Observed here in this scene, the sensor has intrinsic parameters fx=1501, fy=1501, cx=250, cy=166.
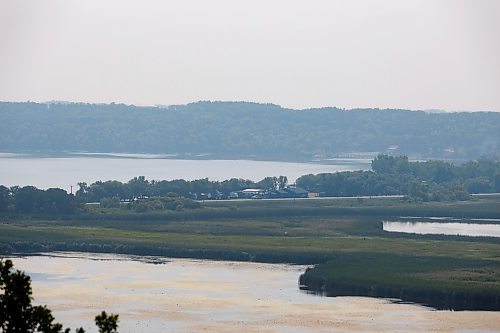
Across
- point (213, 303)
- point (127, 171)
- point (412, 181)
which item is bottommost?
point (213, 303)

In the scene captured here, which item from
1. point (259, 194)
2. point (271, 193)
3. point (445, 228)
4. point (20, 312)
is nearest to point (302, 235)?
point (445, 228)

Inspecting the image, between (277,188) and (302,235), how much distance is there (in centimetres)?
3369

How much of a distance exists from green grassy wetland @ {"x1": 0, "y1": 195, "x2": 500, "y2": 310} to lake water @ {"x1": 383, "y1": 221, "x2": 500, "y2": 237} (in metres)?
1.54

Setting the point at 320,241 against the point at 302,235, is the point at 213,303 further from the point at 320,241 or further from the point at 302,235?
the point at 302,235

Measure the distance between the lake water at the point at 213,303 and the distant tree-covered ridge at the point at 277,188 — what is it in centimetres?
2208

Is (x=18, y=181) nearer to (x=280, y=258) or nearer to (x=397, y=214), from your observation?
(x=397, y=214)

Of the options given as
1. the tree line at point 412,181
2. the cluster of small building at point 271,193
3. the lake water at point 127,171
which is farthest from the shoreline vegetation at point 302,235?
the lake water at point 127,171

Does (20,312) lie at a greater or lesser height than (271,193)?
lesser

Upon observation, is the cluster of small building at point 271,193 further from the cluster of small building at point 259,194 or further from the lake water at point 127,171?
the lake water at point 127,171

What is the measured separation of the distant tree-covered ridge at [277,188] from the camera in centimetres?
8956

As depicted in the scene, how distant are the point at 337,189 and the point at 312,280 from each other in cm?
5451

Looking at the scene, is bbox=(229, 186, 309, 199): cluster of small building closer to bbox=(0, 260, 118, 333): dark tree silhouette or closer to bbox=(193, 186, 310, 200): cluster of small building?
bbox=(193, 186, 310, 200): cluster of small building

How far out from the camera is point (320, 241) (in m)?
75.6

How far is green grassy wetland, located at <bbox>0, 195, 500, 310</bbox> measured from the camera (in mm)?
58156
